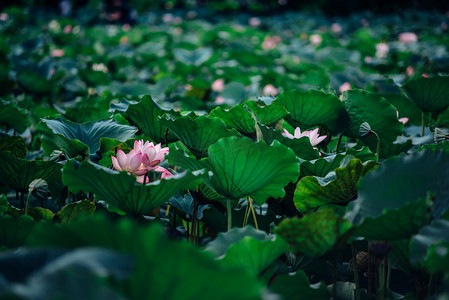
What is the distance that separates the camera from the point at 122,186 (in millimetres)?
792

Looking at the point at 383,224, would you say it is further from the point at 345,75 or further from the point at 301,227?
A: the point at 345,75

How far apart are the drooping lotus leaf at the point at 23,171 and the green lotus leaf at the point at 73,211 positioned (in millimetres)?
172

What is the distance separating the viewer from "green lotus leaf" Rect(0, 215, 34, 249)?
0.76 m

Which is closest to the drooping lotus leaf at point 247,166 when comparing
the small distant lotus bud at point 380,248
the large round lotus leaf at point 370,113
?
the small distant lotus bud at point 380,248

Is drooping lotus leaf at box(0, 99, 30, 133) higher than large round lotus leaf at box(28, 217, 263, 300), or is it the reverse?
large round lotus leaf at box(28, 217, 263, 300)

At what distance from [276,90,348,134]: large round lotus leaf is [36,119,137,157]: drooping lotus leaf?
421 millimetres

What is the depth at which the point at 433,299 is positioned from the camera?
0.57m

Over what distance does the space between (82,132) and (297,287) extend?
0.66 metres

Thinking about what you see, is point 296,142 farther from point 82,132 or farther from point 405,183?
point 82,132

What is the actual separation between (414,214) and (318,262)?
291 mm

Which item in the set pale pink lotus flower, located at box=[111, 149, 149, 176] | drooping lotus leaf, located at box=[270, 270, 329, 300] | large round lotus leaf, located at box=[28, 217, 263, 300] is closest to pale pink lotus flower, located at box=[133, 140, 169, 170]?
pale pink lotus flower, located at box=[111, 149, 149, 176]

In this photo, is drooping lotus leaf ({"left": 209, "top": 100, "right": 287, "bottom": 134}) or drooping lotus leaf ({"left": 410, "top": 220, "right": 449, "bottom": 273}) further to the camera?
drooping lotus leaf ({"left": 209, "top": 100, "right": 287, "bottom": 134})

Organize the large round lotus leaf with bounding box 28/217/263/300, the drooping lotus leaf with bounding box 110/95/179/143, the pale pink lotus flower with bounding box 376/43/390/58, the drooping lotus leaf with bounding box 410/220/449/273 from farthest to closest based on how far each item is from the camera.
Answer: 1. the pale pink lotus flower with bounding box 376/43/390/58
2. the drooping lotus leaf with bounding box 110/95/179/143
3. the drooping lotus leaf with bounding box 410/220/449/273
4. the large round lotus leaf with bounding box 28/217/263/300

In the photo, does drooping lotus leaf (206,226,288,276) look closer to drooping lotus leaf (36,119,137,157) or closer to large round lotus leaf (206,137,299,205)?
large round lotus leaf (206,137,299,205)
